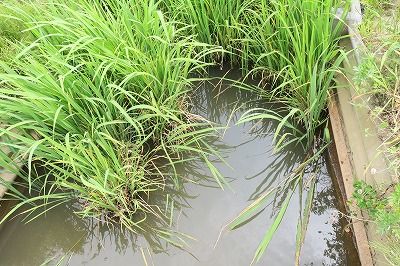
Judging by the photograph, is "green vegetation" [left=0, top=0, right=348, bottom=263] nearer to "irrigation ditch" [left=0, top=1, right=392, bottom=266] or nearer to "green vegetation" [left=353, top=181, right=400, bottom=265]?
"irrigation ditch" [left=0, top=1, right=392, bottom=266]

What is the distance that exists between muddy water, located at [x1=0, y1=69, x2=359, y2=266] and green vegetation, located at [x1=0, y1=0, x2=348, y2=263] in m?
0.07

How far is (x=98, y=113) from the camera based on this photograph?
7.38ft

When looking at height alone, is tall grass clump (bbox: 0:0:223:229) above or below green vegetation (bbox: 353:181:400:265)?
below

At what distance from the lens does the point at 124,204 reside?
2.18 m

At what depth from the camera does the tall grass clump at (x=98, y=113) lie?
2.13m

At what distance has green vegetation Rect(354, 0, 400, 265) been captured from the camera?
1.63 m

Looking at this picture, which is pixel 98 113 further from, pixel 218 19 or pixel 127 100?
pixel 218 19

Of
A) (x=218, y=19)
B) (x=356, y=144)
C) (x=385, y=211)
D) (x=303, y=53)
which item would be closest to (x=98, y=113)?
(x=218, y=19)

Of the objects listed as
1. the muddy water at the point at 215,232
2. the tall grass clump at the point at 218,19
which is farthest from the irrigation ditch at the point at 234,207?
the tall grass clump at the point at 218,19

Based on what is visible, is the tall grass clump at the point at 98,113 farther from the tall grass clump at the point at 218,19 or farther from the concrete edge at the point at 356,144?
the concrete edge at the point at 356,144

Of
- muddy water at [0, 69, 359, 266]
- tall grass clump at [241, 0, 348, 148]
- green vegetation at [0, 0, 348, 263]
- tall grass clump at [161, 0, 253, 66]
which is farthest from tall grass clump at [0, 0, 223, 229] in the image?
tall grass clump at [241, 0, 348, 148]

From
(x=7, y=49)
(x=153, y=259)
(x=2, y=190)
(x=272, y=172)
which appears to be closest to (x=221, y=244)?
(x=153, y=259)

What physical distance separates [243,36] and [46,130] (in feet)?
4.83

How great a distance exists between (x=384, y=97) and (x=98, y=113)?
153 centimetres
